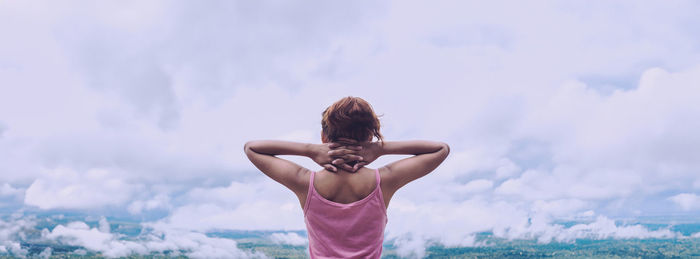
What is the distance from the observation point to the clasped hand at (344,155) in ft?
8.17

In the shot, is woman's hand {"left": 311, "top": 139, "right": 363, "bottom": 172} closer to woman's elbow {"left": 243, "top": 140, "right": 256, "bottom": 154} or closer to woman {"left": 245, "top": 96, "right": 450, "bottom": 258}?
woman {"left": 245, "top": 96, "right": 450, "bottom": 258}

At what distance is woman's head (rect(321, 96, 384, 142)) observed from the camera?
248 cm

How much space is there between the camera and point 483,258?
18538 centimetres

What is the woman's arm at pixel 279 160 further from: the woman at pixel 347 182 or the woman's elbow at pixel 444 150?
the woman's elbow at pixel 444 150

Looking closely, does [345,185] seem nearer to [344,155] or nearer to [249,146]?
[344,155]

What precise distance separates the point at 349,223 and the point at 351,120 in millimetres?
557

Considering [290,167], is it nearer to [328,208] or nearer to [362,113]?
[328,208]

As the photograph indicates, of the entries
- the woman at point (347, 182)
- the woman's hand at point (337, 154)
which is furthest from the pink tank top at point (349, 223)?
the woman's hand at point (337, 154)

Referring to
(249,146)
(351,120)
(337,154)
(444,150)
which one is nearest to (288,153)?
(249,146)

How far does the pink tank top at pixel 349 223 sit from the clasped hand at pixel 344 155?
0.09 meters

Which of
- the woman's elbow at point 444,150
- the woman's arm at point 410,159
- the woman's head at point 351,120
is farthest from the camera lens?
the woman's elbow at point 444,150

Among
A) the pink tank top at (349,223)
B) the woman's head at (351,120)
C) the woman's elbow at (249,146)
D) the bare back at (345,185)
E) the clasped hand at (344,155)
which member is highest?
the woman's head at (351,120)

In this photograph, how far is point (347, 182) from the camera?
253 centimetres

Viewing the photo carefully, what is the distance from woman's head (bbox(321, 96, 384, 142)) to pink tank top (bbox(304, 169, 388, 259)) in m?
0.23
